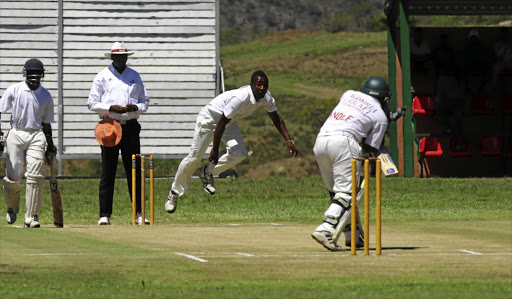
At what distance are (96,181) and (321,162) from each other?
16.4m

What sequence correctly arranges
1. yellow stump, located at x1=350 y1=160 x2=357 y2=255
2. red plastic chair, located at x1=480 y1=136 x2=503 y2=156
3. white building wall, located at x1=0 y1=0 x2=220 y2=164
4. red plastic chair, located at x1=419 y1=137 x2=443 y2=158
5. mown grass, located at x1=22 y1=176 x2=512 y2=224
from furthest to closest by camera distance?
white building wall, located at x1=0 y1=0 x2=220 y2=164, red plastic chair, located at x1=480 y1=136 x2=503 y2=156, red plastic chair, located at x1=419 y1=137 x2=443 y2=158, mown grass, located at x1=22 y1=176 x2=512 y2=224, yellow stump, located at x1=350 y1=160 x2=357 y2=255

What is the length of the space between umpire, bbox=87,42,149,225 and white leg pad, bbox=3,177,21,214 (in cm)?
119

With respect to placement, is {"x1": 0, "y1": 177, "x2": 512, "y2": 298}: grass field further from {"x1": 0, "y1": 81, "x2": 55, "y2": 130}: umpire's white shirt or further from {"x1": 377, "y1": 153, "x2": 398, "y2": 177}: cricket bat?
{"x1": 0, "y1": 81, "x2": 55, "y2": 130}: umpire's white shirt

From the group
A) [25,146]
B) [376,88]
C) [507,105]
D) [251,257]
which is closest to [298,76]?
[507,105]

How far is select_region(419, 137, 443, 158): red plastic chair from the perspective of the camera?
30047 millimetres

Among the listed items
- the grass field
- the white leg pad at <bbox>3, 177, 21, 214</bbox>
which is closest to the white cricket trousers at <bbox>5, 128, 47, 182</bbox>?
the white leg pad at <bbox>3, 177, 21, 214</bbox>

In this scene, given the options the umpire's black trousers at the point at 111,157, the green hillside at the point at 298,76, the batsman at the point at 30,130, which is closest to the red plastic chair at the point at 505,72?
the umpire's black trousers at the point at 111,157

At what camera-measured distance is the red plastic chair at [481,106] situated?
31.0 metres

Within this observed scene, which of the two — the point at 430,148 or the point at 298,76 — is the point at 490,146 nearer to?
the point at 430,148

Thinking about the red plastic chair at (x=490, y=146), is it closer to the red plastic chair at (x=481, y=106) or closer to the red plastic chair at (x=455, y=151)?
→ the red plastic chair at (x=455, y=151)

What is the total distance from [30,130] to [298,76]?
198ft

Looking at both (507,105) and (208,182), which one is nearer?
(208,182)

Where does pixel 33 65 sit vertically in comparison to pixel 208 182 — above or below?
above

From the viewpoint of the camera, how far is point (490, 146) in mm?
31078
